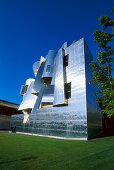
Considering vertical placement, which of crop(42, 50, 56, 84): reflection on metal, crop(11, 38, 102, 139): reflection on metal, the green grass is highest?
crop(42, 50, 56, 84): reflection on metal

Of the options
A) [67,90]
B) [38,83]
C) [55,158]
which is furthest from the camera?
[38,83]

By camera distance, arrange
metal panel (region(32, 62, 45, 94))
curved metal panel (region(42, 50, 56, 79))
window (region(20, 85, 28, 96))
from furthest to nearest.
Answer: window (region(20, 85, 28, 96)), metal panel (region(32, 62, 45, 94)), curved metal panel (region(42, 50, 56, 79))

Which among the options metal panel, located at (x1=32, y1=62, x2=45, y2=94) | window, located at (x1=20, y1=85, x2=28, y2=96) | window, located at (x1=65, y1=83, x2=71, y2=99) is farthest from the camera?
window, located at (x1=20, y1=85, x2=28, y2=96)

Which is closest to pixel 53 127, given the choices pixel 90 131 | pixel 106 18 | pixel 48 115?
pixel 48 115

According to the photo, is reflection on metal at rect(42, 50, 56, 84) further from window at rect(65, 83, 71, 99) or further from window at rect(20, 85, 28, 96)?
window at rect(20, 85, 28, 96)

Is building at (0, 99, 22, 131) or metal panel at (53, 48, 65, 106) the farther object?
building at (0, 99, 22, 131)

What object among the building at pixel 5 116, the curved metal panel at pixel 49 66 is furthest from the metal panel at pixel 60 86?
the building at pixel 5 116

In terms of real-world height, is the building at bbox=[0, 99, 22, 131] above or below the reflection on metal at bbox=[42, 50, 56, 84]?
below

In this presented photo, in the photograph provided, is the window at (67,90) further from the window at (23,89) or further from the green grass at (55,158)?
the window at (23,89)

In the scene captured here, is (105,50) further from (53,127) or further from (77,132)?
(53,127)

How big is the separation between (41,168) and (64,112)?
425 inches

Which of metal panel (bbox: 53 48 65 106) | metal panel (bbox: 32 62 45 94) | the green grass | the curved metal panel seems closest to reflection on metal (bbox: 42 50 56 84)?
the curved metal panel

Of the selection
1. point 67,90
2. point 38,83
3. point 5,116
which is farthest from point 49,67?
point 5,116

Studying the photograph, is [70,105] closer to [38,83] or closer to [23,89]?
[38,83]
